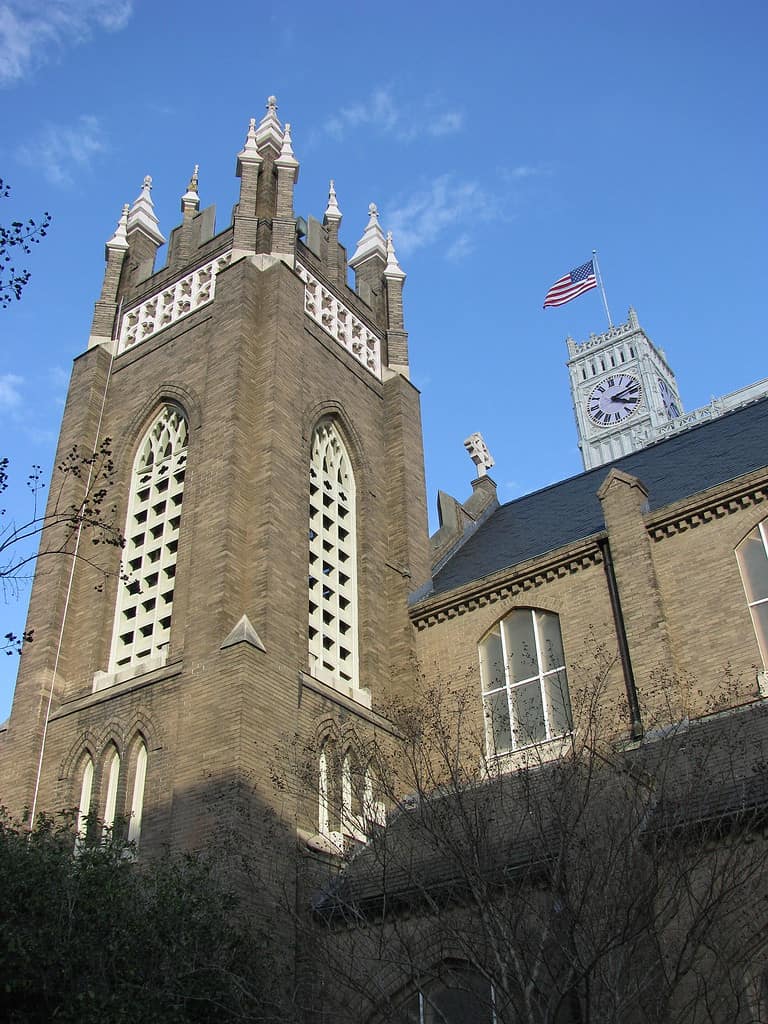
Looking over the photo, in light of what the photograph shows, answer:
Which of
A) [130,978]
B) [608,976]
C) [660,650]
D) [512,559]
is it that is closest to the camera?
[608,976]

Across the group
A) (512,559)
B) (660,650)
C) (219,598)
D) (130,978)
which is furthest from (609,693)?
(130,978)

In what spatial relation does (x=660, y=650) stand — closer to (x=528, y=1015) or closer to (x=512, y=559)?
(x=512, y=559)

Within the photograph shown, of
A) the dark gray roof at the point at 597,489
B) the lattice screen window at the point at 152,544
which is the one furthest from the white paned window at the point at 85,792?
the dark gray roof at the point at 597,489

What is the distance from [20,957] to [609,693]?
31.0 ft

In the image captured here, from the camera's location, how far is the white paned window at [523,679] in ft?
56.7

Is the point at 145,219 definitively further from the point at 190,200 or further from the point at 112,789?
the point at 112,789

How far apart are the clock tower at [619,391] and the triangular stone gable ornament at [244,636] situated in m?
77.8

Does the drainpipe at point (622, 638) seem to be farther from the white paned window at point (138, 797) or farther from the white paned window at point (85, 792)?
the white paned window at point (85, 792)

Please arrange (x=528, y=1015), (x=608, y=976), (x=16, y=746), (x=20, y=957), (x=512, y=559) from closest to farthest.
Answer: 1. (x=528, y=1015)
2. (x=608, y=976)
3. (x=20, y=957)
4. (x=16, y=746)
5. (x=512, y=559)

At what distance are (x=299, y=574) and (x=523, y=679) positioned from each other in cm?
417

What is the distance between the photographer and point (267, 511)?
1816 centimetres

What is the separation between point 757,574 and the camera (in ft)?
54.1

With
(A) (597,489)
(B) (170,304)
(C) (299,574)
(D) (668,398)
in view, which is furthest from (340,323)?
(D) (668,398)

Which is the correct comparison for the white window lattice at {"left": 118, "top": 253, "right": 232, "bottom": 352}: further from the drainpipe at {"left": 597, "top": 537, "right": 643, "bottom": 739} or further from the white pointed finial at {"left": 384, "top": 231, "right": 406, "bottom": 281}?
the drainpipe at {"left": 597, "top": 537, "right": 643, "bottom": 739}
